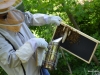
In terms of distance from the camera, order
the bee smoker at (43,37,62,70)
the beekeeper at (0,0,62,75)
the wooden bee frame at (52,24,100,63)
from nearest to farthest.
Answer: the beekeeper at (0,0,62,75) < the bee smoker at (43,37,62,70) < the wooden bee frame at (52,24,100,63)

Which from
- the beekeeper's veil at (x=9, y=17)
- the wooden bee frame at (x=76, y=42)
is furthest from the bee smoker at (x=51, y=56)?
the wooden bee frame at (x=76, y=42)

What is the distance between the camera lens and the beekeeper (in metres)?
2.15

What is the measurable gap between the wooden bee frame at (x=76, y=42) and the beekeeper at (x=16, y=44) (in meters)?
0.55

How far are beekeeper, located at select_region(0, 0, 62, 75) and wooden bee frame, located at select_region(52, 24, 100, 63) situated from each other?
553 mm

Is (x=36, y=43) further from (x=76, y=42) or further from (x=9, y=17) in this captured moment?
(x=76, y=42)

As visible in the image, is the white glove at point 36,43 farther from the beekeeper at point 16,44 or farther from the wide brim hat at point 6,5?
the wide brim hat at point 6,5

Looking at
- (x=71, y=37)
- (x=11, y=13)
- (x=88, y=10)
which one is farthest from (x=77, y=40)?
(x=88, y=10)

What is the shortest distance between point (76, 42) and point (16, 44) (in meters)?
0.98

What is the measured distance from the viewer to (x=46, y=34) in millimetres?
3787

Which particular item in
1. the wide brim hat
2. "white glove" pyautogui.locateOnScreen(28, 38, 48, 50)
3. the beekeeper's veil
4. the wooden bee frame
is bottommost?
the wooden bee frame

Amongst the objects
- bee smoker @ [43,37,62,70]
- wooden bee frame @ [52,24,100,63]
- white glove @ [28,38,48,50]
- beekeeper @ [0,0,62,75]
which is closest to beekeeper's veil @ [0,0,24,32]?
beekeeper @ [0,0,62,75]

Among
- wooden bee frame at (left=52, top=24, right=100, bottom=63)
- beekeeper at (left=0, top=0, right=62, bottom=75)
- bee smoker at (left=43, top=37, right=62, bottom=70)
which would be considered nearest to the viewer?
beekeeper at (left=0, top=0, right=62, bottom=75)

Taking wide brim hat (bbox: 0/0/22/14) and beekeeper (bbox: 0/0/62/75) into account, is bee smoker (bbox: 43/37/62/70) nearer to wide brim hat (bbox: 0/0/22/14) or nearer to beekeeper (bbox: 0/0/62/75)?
beekeeper (bbox: 0/0/62/75)

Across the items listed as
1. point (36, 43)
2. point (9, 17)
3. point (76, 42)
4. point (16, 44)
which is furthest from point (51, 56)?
point (76, 42)
